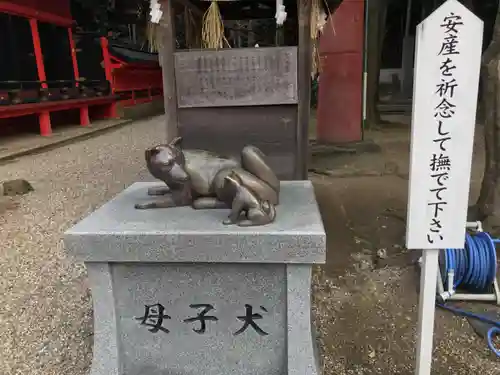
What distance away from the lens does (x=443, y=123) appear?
5.88 ft

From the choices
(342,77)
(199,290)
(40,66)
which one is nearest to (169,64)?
(199,290)

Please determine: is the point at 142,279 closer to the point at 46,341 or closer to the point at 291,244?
the point at 291,244

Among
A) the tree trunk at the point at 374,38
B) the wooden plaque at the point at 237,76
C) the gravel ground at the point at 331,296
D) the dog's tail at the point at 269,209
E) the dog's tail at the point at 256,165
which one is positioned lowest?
the gravel ground at the point at 331,296

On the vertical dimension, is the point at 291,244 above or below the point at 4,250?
above

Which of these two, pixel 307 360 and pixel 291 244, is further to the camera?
pixel 307 360

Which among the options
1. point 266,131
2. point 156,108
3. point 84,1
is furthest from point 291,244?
point 156,108

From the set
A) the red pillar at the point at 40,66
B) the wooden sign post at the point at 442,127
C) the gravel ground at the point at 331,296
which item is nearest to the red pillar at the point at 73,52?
the red pillar at the point at 40,66

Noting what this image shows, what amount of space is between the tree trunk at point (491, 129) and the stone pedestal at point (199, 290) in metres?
2.01

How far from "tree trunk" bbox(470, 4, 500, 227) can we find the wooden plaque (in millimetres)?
1473

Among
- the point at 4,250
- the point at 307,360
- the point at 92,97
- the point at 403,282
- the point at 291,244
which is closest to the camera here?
the point at 291,244

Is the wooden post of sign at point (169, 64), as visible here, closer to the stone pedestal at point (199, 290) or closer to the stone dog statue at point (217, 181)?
the stone dog statue at point (217, 181)

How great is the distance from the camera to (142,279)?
6.68 feet

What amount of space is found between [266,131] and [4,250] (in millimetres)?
2628

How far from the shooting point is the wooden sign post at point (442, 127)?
1.74m
